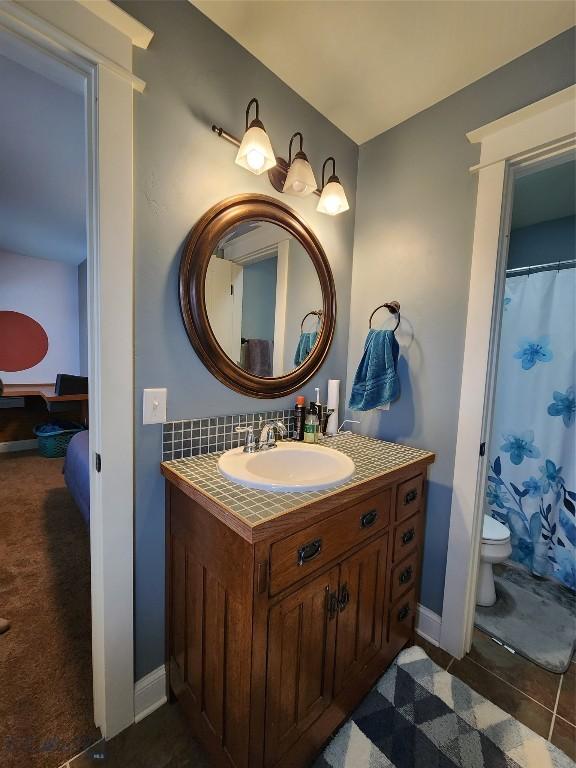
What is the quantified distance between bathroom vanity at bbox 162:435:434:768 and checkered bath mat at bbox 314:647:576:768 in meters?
0.06

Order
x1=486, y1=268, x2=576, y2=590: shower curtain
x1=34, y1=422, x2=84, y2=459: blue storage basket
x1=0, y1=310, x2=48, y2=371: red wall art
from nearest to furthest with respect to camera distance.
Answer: x1=486, y1=268, x2=576, y2=590: shower curtain < x1=34, y1=422, x2=84, y2=459: blue storage basket < x1=0, y1=310, x2=48, y2=371: red wall art

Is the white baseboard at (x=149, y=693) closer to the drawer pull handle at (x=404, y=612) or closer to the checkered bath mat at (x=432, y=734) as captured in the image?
the checkered bath mat at (x=432, y=734)

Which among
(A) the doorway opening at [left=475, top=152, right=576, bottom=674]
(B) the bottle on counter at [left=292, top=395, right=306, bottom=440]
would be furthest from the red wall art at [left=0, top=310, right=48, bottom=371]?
(A) the doorway opening at [left=475, top=152, right=576, bottom=674]

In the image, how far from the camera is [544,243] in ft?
7.20

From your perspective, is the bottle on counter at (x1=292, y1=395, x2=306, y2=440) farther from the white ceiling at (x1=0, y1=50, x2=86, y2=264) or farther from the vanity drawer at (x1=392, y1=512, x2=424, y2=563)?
the white ceiling at (x1=0, y1=50, x2=86, y2=264)

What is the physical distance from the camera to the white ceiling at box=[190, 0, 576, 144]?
1062 mm

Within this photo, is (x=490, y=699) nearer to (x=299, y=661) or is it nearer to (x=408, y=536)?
(x=408, y=536)

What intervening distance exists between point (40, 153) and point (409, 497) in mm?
2916

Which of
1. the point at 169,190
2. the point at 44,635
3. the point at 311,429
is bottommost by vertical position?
the point at 44,635

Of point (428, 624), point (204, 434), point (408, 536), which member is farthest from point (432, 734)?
point (204, 434)

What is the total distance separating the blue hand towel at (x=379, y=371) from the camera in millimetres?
1537

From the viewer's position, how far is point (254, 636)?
0.76 metres

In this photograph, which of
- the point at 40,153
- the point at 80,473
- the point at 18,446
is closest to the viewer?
the point at 40,153

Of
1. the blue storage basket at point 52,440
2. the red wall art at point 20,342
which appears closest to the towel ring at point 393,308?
the blue storage basket at point 52,440
